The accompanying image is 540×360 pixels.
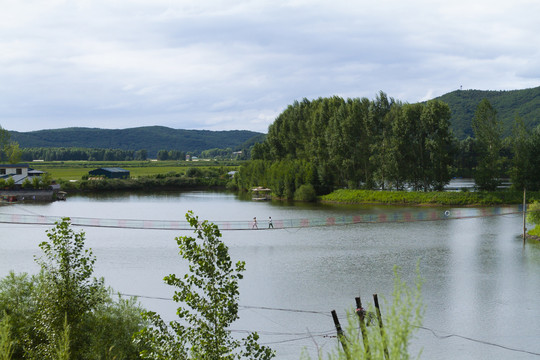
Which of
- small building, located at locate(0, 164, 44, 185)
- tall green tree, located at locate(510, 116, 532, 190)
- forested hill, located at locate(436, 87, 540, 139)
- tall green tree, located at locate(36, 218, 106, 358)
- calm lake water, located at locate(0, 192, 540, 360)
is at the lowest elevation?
calm lake water, located at locate(0, 192, 540, 360)

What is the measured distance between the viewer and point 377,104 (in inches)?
2975

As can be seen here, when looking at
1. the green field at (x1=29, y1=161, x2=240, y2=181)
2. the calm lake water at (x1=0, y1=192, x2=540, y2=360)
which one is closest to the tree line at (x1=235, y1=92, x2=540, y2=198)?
the calm lake water at (x1=0, y1=192, x2=540, y2=360)

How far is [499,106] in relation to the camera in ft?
526

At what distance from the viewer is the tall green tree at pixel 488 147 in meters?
66.5

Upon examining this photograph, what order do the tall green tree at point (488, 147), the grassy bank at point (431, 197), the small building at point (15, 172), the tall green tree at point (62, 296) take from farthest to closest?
the small building at point (15, 172) < the tall green tree at point (488, 147) < the grassy bank at point (431, 197) < the tall green tree at point (62, 296)

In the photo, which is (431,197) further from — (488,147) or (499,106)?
(499,106)

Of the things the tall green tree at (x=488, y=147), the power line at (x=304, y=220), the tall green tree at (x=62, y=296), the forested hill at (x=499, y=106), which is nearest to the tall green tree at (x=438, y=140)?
the tall green tree at (x=488, y=147)

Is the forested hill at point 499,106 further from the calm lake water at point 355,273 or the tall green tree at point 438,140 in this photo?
the calm lake water at point 355,273

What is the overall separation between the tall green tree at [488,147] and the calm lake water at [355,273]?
39.9 feet

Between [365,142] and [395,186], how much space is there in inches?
290

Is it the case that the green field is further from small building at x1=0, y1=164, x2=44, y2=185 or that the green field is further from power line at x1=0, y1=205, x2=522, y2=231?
power line at x1=0, y1=205, x2=522, y2=231

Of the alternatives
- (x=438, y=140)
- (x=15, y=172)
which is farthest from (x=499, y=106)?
(x=15, y=172)

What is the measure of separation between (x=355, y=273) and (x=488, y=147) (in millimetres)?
43161

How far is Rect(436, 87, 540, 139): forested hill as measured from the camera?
146 m
